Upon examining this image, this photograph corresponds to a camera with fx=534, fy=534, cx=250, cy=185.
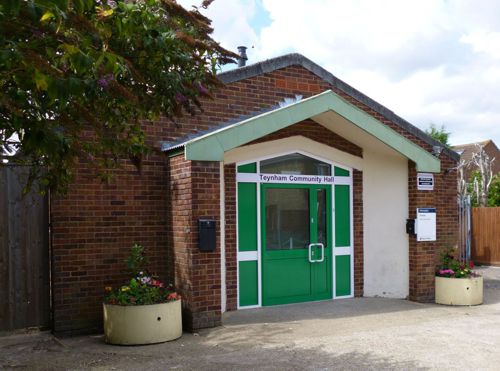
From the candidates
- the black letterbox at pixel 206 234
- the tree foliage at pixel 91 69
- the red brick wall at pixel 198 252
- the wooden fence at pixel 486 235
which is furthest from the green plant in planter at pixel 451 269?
the wooden fence at pixel 486 235

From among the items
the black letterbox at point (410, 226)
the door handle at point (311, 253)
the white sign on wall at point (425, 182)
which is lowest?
the door handle at point (311, 253)

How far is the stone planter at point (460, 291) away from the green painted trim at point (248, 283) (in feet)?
10.2

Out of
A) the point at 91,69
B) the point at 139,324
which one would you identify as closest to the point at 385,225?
the point at 139,324

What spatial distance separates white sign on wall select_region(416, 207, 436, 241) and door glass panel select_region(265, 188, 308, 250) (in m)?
1.84

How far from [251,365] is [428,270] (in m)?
4.60

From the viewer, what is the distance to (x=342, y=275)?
9188 mm

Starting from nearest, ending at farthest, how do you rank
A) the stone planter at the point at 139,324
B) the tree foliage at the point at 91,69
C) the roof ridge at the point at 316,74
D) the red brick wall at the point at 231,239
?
1. the tree foliage at the point at 91,69
2. the stone planter at the point at 139,324
3. the red brick wall at the point at 231,239
4. the roof ridge at the point at 316,74

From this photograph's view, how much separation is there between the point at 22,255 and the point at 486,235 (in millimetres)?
13719

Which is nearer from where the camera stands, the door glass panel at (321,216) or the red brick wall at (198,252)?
the red brick wall at (198,252)

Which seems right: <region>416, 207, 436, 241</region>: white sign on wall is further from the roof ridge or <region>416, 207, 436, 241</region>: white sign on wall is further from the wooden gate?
the wooden gate

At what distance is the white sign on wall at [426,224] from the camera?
8.82 meters

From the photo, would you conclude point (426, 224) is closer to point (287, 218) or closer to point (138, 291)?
point (287, 218)

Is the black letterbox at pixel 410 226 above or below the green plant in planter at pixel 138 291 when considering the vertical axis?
above

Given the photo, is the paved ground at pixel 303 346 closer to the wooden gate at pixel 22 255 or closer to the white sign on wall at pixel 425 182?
the wooden gate at pixel 22 255
